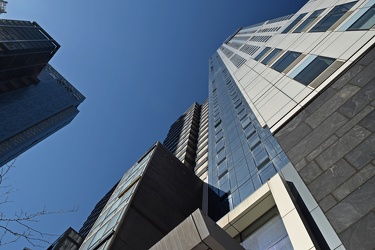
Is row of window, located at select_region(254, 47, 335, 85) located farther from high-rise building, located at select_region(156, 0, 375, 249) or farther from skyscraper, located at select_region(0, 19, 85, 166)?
skyscraper, located at select_region(0, 19, 85, 166)

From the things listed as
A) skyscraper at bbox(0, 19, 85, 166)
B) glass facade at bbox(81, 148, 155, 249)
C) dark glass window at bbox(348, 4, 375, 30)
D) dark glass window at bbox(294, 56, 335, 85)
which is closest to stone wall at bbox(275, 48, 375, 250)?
dark glass window at bbox(294, 56, 335, 85)

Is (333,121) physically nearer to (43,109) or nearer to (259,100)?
(259,100)

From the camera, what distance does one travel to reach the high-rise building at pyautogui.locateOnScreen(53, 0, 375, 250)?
10359 mm

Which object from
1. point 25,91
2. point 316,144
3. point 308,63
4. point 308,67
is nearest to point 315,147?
point 316,144

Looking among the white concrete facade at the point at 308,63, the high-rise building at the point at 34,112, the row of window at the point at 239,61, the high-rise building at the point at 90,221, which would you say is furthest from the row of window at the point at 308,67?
the high-rise building at the point at 34,112

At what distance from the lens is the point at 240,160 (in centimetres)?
2516

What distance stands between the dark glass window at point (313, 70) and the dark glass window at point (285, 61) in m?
3.19

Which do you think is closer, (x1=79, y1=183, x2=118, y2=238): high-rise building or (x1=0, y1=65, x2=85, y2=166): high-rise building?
(x1=79, y1=183, x2=118, y2=238): high-rise building

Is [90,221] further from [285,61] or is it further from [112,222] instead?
[285,61]

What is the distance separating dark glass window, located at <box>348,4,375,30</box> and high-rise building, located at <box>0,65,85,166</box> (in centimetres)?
9105

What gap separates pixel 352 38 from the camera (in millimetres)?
15312

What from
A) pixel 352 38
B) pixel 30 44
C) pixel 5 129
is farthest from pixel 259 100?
pixel 30 44

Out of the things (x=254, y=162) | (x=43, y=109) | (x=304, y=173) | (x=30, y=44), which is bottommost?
(x=254, y=162)

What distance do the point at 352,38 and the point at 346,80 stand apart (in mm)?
3133
